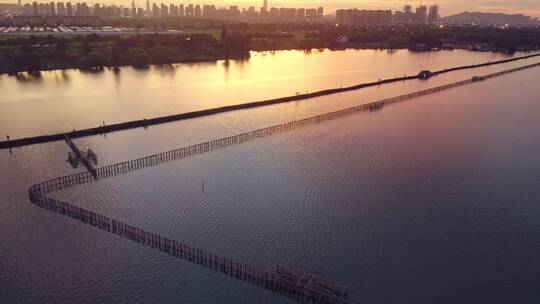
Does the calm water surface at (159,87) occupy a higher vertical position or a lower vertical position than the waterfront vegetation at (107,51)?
lower

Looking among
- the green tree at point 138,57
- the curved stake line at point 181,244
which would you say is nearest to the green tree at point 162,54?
the green tree at point 138,57

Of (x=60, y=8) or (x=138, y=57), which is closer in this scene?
(x=138, y=57)

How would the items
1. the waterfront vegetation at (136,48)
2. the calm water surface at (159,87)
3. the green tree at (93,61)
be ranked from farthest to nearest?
the green tree at (93,61), the waterfront vegetation at (136,48), the calm water surface at (159,87)

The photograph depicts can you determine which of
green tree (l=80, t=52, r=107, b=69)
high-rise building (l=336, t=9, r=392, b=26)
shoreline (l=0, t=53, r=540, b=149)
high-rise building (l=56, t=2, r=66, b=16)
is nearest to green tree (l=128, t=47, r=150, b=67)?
green tree (l=80, t=52, r=107, b=69)

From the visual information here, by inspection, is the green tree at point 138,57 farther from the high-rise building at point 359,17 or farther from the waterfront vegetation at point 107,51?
the high-rise building at point 359,17

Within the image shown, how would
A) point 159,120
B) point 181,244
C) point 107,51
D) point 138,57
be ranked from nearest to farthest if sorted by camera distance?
1. point 181,244
2. point 159,120
3. point 107,51
4. point 138,57

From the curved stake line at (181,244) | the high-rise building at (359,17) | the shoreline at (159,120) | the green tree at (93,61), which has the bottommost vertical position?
the curved stake line at (181,244)

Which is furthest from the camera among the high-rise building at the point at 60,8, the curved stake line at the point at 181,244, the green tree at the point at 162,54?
the high-rise building at the point at 60,8

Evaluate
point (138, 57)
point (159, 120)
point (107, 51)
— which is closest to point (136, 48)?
point (138, 57)

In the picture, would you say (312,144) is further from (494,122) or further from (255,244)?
(494,122)

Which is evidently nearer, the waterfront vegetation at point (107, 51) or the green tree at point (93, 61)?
the waterfront vegetation at point (107, 51)

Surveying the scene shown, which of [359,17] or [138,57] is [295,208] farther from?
[359,17]
